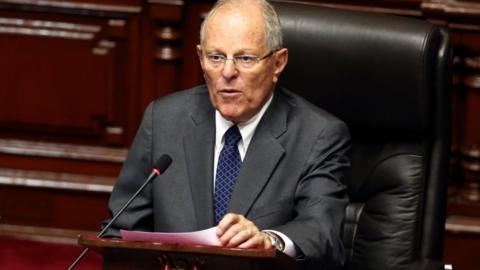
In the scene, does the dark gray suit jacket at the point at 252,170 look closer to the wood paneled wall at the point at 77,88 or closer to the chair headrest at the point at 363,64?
the chair headrest at the point at 363,64

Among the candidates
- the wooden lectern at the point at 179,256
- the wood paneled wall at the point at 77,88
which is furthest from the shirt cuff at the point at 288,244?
the wood paneled wall at the point at 77,88

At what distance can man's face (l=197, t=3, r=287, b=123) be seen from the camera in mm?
2402

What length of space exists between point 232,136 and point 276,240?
1.27ft

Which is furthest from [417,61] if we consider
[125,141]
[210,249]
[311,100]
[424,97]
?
[125,141]

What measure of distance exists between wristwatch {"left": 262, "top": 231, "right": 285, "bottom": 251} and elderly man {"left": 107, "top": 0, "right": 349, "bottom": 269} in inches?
3.4

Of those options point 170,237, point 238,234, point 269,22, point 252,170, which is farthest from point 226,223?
point 269,22

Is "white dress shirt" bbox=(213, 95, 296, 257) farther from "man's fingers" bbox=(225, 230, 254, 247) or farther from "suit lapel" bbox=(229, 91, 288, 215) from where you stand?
"man's fingers" bbox=(225, 230, 254, 247)

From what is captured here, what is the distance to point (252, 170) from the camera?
2.48 m

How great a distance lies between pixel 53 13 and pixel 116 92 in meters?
0.37

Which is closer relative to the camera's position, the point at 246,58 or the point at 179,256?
the point at 179,256

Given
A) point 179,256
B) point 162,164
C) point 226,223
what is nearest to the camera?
point 179,256

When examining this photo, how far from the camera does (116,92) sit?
4.09m

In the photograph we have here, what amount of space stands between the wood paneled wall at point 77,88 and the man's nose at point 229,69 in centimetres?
154

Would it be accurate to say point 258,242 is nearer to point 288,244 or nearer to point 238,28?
point 288,244
